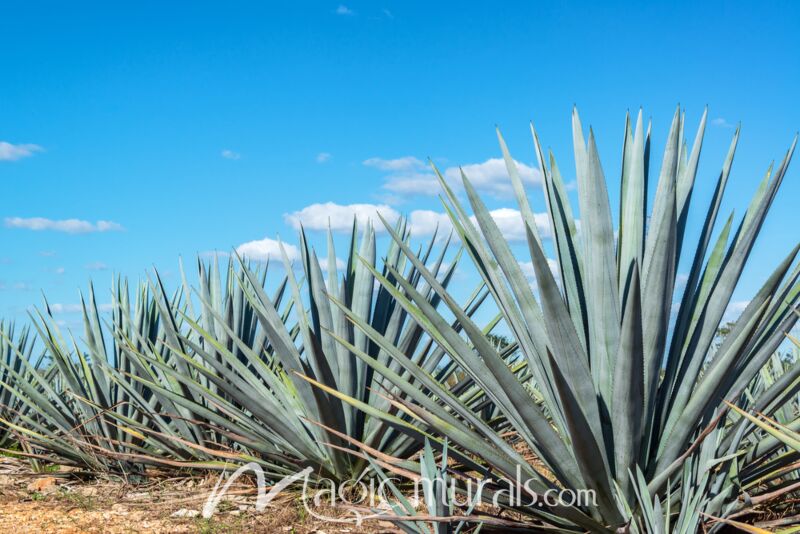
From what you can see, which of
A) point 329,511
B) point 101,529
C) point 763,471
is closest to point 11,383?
point 101,529

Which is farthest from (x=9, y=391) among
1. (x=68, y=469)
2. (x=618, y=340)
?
(x=618, y=340)

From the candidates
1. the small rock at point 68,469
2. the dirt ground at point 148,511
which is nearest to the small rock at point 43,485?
the dirt ground at point 148,511

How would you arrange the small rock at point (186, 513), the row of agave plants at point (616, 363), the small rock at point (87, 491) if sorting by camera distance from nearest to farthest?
1. the row of agave plants at point (616, 363)
2. the small rock at point (186, 513)
3. the small rock at point (87, 491)

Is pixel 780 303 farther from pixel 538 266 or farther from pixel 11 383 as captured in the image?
pixel 11 383

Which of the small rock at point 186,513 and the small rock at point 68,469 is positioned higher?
the small rock at point 68,469

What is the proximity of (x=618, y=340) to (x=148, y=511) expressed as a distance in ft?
9.55

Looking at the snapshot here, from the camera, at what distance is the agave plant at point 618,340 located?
2725 mm

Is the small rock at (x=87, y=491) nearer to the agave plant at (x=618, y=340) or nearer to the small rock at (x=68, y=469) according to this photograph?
the small rock at (x=68, y=469)

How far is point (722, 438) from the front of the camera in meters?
3.14

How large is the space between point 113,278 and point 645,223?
4712 mm

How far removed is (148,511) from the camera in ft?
14.5

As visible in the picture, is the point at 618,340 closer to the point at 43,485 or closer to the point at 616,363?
the point at 616,363

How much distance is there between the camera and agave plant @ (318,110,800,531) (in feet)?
8.94

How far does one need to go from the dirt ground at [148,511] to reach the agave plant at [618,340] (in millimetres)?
969
